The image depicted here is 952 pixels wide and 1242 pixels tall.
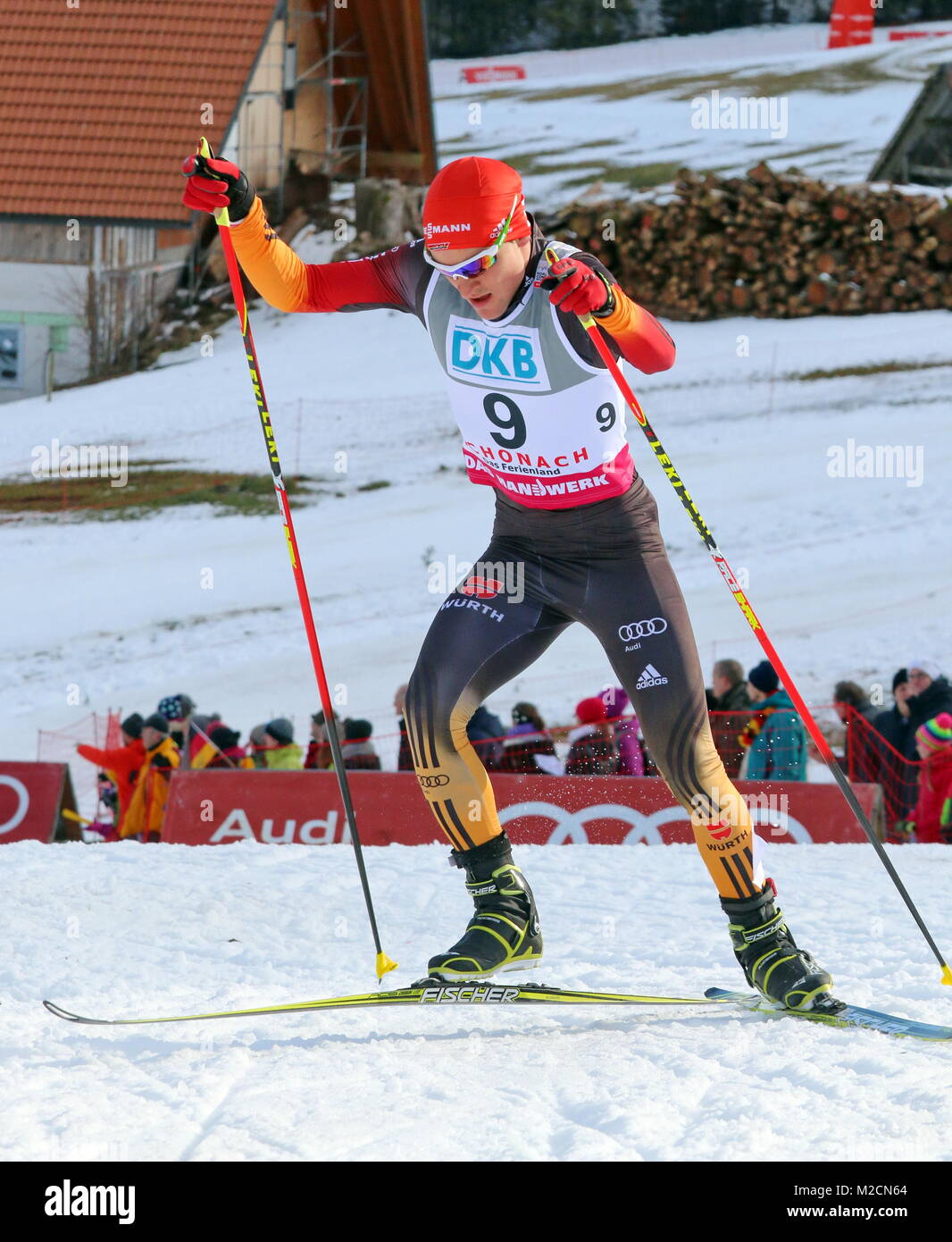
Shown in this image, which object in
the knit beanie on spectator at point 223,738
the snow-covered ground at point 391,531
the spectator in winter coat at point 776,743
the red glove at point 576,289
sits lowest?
the red glove at point 576,289

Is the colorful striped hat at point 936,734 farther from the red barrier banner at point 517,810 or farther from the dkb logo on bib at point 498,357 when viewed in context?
the dkb logo on bib at point 498,357

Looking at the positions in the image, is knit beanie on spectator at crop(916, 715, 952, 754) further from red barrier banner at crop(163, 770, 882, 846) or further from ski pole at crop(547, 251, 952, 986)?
ski pole at crop(547, 251, 952, 986)

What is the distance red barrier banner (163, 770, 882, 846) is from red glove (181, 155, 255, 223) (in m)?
3.88

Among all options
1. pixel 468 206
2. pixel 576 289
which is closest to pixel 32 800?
pixel 468 206

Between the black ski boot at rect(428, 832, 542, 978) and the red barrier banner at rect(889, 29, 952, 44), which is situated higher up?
the red barrier banner at rect(889, 29, 952, 44)

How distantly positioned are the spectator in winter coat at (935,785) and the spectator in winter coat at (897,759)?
455 millimetres

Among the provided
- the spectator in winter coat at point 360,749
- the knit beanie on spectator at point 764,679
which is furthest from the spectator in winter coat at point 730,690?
the spectator in winter coat at point 360,749

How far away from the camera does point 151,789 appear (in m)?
8.02

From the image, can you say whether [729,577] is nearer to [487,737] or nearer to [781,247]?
[487,737]

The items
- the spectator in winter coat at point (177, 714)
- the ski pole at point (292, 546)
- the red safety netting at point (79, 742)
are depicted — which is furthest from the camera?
the red safety netting at point (79, 742)

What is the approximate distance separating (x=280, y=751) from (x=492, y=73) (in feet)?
89.2

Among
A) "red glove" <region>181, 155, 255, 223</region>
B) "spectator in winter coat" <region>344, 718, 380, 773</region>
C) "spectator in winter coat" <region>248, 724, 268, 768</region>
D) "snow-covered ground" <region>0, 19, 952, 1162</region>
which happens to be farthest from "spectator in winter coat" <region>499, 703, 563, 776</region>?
"red glove" <region>181, 155, 255, 223</region>

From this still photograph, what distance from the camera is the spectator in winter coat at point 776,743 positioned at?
763 centimetres

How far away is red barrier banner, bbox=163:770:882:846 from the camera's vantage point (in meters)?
7.28
